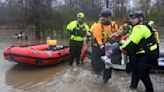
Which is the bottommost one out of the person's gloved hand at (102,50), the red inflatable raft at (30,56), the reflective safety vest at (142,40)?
the red inflatable raft at (30,56)

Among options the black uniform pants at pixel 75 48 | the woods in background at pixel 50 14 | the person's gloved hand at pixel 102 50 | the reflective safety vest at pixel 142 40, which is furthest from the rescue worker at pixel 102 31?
the woods in background at pixel 50 14

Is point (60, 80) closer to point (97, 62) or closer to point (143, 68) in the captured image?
point (97, 62)

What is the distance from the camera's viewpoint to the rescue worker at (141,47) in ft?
19.1

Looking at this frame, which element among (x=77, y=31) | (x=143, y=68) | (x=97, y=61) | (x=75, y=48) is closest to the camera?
(x=143, y=68)

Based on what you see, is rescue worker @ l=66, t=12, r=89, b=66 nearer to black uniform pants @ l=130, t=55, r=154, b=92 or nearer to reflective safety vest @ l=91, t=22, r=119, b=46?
reflective safety vest @ l=91, t=22, r=119, b=46

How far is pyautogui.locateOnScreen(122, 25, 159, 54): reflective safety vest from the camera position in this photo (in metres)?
5.78

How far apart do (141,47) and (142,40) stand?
5.0 inches

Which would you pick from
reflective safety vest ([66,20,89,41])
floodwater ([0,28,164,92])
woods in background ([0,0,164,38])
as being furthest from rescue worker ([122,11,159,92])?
woods in background ([0,0,164,38])

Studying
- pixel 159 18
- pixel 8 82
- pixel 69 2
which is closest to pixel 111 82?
pixel 8 82

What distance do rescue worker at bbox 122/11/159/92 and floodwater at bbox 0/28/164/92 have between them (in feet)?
2.41

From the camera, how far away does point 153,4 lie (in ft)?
111

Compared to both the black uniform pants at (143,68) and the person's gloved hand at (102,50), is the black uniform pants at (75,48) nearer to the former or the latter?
the person's gloved hand at (102,50)

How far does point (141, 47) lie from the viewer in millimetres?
5891

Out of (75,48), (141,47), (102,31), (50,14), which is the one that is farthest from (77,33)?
(50,14)
